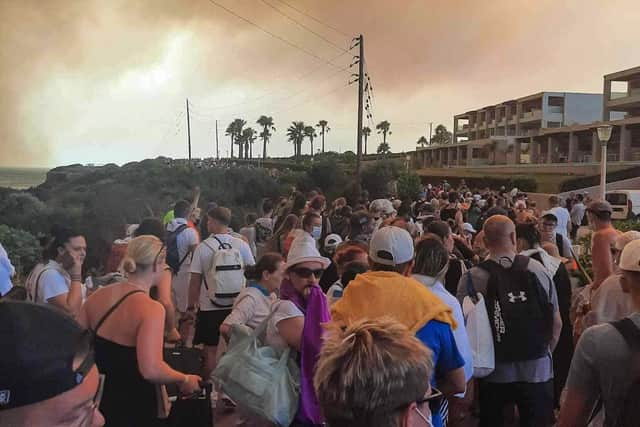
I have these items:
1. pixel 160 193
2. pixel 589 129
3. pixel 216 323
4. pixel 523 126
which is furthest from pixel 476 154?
pixel 216 323

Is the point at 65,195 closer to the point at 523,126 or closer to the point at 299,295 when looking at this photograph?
the point at 299,295

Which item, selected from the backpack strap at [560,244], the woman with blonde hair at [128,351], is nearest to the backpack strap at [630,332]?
the woman with blonde hair at [128,351]

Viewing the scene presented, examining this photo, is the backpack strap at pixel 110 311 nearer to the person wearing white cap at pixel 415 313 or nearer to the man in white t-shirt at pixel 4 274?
the person wearing white cap at pixel 415 313

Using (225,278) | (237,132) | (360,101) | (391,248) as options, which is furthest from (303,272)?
(237,132)

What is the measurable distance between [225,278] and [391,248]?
100 inches

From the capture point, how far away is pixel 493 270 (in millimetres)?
3805

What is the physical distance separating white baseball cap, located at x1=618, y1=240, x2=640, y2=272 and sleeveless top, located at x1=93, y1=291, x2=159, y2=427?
233 centimetres

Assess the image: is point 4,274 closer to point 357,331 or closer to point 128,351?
point 128,351

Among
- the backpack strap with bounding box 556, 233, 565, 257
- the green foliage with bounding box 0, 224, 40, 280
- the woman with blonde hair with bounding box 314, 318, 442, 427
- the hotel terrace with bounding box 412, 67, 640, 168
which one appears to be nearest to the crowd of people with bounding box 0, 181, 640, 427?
the woman with blonde hair with bounding box 314, 318, 442, 427

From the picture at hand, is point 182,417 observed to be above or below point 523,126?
below

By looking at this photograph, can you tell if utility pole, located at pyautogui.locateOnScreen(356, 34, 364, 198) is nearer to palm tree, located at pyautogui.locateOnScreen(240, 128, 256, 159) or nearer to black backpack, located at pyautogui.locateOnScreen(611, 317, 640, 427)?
palm tree, located at pyautogui.locateOnScreen(240, 128, 256, 159)

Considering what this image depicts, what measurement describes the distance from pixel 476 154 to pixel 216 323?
70.6 meters

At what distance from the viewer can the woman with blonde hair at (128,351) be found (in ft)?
9.47

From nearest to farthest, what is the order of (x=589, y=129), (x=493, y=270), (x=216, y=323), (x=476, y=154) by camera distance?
1. (x=493, y=270)
2. (x=216, y=323)
3. (x=589, y=129)
4. (x=476, y=154)
